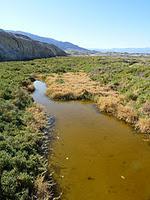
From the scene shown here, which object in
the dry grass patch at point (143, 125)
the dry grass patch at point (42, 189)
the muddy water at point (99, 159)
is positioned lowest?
the muddy water at point (99, 159)

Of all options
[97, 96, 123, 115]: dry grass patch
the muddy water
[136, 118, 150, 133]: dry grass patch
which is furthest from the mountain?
[136, 118, 150, 133]: dry grass patch

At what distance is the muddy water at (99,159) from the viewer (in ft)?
49.0

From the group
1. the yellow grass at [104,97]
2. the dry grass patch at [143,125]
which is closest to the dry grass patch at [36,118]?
the yellow grass at [104,97]

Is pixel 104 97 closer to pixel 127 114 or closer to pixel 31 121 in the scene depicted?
pixel 127 114

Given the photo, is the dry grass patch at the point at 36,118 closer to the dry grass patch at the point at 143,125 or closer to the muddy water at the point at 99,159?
the muddy water at the point at 99,159

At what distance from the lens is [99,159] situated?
60.6ft

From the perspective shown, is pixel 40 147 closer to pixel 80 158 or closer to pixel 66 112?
pixel 80 158

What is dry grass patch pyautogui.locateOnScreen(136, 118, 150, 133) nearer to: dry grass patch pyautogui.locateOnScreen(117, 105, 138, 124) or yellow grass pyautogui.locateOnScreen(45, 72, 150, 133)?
yellow grass pyautogui.locateOnScreen(45, 72, 150, 133)

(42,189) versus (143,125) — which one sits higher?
(143,125)

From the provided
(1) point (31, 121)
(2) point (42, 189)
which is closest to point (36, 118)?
(1) point (31, 121)

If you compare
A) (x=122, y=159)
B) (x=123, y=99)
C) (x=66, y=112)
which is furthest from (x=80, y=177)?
(x=123, y=99)

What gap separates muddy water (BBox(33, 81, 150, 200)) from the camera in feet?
49.0

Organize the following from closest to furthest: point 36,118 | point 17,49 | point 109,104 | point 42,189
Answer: point 42,189
point 36,118
point 109,104
point 17,49

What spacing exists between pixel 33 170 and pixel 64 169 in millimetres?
2005
